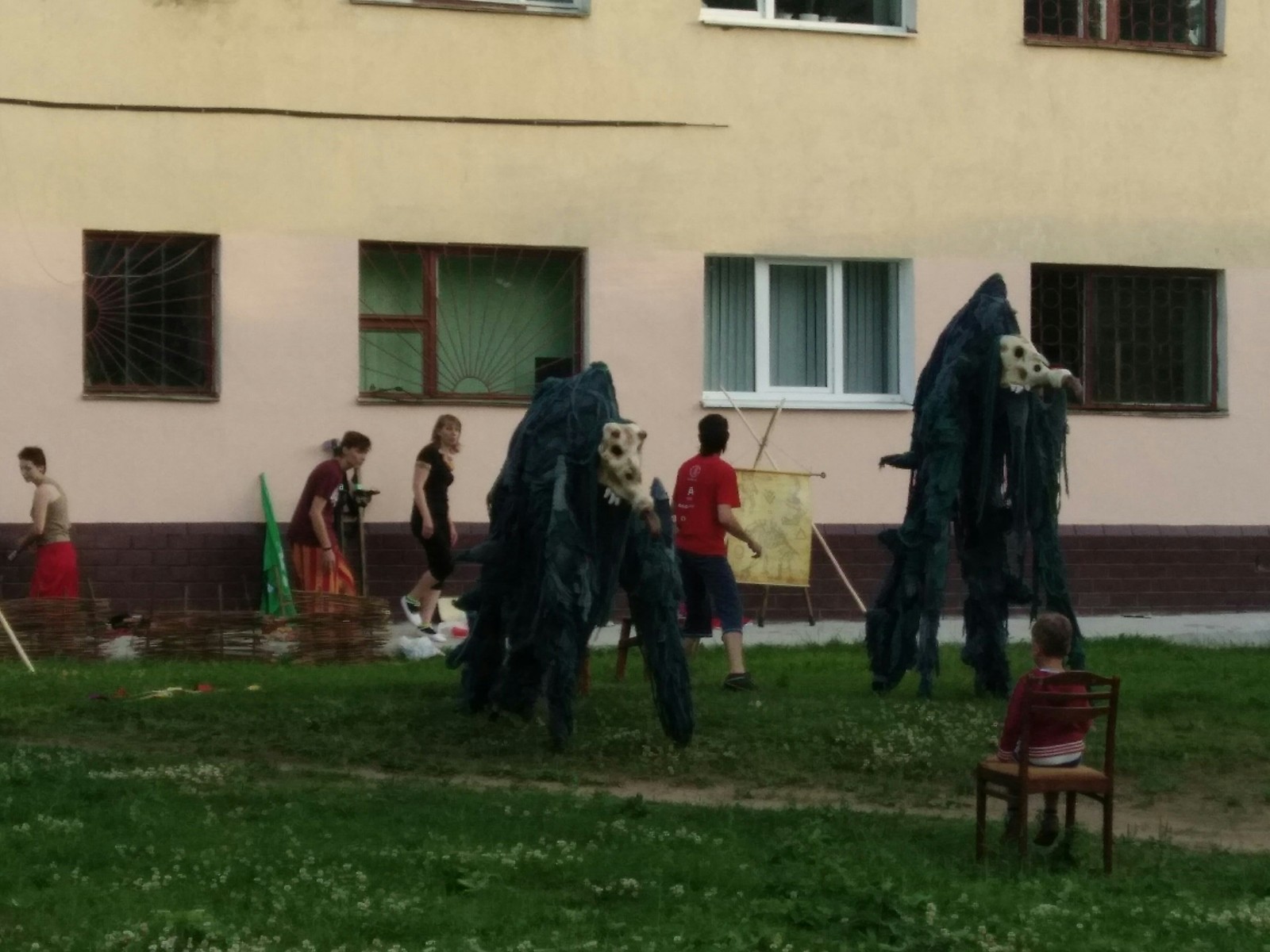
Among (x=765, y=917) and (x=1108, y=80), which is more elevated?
(x=1108, y=80)

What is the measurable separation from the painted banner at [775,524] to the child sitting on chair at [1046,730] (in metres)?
10.0

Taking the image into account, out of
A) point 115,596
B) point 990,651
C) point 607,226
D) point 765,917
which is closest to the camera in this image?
point 765,917

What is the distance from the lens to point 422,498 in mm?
17969

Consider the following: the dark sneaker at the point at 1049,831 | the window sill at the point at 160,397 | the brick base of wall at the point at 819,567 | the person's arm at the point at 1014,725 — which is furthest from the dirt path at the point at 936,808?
the window sill at the point at 160,397

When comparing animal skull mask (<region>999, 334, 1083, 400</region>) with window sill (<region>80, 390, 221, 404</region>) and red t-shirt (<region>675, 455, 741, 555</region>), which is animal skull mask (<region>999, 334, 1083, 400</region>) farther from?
window sill (<region>80, 390, 221, 404</region>)

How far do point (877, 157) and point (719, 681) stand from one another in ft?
23.4

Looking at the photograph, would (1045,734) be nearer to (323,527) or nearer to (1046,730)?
(1046,730)

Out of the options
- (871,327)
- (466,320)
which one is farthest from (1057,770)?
(871,327)

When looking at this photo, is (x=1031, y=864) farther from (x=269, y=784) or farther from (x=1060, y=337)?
(x=1060, y=337)

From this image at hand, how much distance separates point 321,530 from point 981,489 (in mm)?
6426

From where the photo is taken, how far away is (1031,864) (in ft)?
27.9

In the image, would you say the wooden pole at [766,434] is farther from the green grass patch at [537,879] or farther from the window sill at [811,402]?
the green grass patch at [537,879]

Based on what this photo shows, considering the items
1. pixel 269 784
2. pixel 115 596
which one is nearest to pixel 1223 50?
pixel 115 596

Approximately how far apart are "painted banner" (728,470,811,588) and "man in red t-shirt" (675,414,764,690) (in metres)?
4.29
